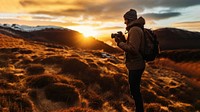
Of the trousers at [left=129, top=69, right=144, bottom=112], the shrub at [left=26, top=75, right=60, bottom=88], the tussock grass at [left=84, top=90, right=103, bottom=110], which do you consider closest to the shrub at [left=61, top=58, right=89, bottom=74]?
the shrub at [left=26, top=75, right=60, bottom=88]

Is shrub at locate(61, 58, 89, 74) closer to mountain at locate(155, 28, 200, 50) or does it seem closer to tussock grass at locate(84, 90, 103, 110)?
tussock grass at locate(84, 90, 103, 110)

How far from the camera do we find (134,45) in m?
7.76

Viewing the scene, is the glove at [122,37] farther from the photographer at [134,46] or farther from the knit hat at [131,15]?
the knit hat at [131,15]

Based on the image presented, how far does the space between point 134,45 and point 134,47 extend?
59mm

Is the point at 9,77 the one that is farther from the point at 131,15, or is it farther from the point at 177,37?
the point at 177,37

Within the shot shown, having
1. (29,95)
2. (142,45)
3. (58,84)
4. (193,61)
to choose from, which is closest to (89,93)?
(58,84)

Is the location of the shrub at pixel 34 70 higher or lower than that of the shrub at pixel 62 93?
higher

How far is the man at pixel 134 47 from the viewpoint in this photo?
7762 mm

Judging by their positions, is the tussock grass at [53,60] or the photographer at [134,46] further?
the tussock grass at [53,60]

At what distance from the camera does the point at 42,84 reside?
1498cm

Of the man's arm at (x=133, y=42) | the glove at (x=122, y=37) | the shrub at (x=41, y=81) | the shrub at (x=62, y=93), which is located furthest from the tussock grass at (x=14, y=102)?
the man's arm at (x=133, y=42)

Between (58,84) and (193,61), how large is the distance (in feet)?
156

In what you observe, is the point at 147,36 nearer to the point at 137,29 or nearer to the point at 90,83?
the point at 137,29

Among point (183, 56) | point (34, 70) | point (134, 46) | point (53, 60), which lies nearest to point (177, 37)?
point (183, 56)
